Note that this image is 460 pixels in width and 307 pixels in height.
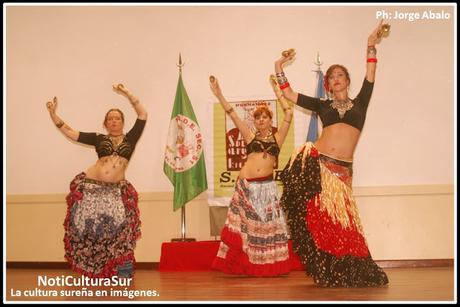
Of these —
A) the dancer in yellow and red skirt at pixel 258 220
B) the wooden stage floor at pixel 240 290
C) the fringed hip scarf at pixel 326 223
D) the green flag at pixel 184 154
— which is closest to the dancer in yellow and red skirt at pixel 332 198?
the fringed hip scarf at pixel 326 223

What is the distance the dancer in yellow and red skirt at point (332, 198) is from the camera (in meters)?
3.98

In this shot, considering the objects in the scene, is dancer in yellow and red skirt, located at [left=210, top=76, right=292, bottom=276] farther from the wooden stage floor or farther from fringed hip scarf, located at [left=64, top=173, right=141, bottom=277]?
fringed hip scarf, located at [left=64, top=173, right=141, bottom=277]

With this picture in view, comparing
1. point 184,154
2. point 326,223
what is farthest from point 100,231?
point 326,223

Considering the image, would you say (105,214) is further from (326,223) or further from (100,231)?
(326,223)

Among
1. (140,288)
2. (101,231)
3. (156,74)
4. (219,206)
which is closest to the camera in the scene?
(140,288)

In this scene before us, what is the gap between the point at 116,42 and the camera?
22.7ft

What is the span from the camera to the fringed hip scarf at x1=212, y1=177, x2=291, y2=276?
5.09 metres

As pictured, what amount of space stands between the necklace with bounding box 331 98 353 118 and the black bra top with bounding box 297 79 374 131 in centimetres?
1

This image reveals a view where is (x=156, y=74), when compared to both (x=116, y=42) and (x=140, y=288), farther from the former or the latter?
(x=140, y=288)

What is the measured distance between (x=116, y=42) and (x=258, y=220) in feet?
10.1

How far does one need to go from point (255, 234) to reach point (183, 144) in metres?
1.68

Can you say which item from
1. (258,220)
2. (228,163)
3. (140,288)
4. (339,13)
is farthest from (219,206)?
(339,13)

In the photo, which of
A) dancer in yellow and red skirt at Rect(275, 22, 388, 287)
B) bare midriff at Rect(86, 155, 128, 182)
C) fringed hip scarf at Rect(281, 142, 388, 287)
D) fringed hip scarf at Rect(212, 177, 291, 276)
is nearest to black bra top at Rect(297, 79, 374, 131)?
dancer in yellow and red skirt at Rect(275, 22, 388, 287)

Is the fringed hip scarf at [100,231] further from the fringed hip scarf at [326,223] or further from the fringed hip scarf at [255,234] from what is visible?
the fringed hip scarf at [326,223]
